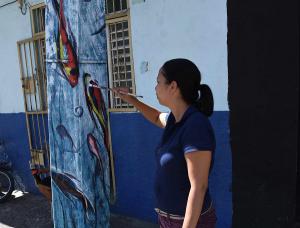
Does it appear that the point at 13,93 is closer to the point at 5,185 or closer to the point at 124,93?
the point at 5,185

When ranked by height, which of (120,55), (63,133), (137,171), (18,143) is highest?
(120,55)

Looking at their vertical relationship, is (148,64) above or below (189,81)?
above

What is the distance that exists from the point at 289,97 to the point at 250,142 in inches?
19.2

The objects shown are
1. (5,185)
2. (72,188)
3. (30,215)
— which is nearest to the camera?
Answer: (72,188)

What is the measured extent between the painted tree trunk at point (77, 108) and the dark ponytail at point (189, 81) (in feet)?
2.64

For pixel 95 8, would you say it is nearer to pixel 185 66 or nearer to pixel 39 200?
pixel 185 66

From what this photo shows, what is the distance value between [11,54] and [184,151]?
4.09 m

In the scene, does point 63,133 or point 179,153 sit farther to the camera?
point 63,133

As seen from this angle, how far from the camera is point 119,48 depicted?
12.4 ft

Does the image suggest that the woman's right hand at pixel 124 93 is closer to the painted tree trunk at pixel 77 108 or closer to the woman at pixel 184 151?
the painted tree trunk at pixel 77 108

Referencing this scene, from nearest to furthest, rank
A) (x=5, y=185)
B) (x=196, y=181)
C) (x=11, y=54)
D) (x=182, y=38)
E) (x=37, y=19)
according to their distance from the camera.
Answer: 1. (x=196, y=181)
2. (x=182, y=38)
3. (x=37, y=19)
4. (x=11, y=54)
5. (x=5, y=185)

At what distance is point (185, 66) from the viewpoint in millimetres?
1727

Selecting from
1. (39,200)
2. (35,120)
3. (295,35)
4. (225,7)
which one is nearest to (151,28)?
(225,7)

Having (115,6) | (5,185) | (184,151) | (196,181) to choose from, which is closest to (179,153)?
(184,151)
